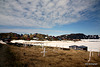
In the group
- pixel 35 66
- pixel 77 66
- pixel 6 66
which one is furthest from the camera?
pixel 77 66

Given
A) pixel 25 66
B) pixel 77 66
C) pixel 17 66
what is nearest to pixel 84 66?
pixel 77 66

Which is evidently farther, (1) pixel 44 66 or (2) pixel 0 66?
(1) pixel 44 66

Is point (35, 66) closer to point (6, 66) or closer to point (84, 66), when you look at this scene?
point (6, 66)

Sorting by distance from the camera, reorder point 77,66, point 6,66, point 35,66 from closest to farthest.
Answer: point 6,66, point 35,66, point 77,66

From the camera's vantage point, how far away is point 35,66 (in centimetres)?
680

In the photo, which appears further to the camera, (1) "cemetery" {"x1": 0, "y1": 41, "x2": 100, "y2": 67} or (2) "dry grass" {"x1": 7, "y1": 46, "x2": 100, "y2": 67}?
(1) "cemetery" {"x1": 0, "y1": 41, "x2": 100, "y2": 67}

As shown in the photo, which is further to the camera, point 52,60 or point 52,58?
point 52,58

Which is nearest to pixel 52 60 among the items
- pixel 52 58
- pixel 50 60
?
pixel 50 60

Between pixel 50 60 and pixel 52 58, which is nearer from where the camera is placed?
pixel 50 60

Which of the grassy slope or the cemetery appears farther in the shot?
the cemetery

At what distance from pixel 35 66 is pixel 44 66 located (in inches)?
39.2

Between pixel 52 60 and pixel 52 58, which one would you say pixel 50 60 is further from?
pixel 52 58

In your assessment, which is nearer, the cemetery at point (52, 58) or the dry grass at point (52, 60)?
the dry grass at point (52, 60)

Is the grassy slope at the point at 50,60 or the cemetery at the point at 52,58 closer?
the grassy slope at the point at 50,60
